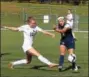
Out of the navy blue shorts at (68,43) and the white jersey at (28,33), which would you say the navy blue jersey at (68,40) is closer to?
the navy blue shorts at (68,43)

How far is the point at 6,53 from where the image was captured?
21797mm

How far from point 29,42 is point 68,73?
1728 mm

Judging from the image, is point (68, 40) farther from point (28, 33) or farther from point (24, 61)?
point (24, 61)

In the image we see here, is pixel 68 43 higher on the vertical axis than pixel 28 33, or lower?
lower

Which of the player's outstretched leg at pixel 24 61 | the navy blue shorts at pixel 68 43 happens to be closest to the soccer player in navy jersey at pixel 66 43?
the navy blue shorts at pixel 68 43

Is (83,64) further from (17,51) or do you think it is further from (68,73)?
(17,51)

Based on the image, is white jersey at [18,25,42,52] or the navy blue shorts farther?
the navy blue shorts

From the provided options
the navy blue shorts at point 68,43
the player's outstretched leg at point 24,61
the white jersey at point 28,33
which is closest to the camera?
the white jersey at point 28,33

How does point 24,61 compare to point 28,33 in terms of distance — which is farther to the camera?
point 24,61

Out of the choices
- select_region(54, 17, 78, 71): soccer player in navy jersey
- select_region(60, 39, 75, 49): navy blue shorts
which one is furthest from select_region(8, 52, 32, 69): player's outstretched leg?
select_region(60, 39, 75, 49): navy blue shorts

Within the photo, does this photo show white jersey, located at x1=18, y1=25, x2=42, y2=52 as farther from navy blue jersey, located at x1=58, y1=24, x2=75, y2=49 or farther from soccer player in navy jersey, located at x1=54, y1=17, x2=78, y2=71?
navy blue jersey, located at x1=58, y1=24, x2=75, y2=49

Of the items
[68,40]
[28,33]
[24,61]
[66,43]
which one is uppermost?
[28,33]

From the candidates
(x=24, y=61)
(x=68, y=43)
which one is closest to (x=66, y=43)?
(x=68, y=43)

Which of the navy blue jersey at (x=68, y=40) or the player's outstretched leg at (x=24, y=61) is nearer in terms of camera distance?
the navy blue jersey at (x=68, y=40)
